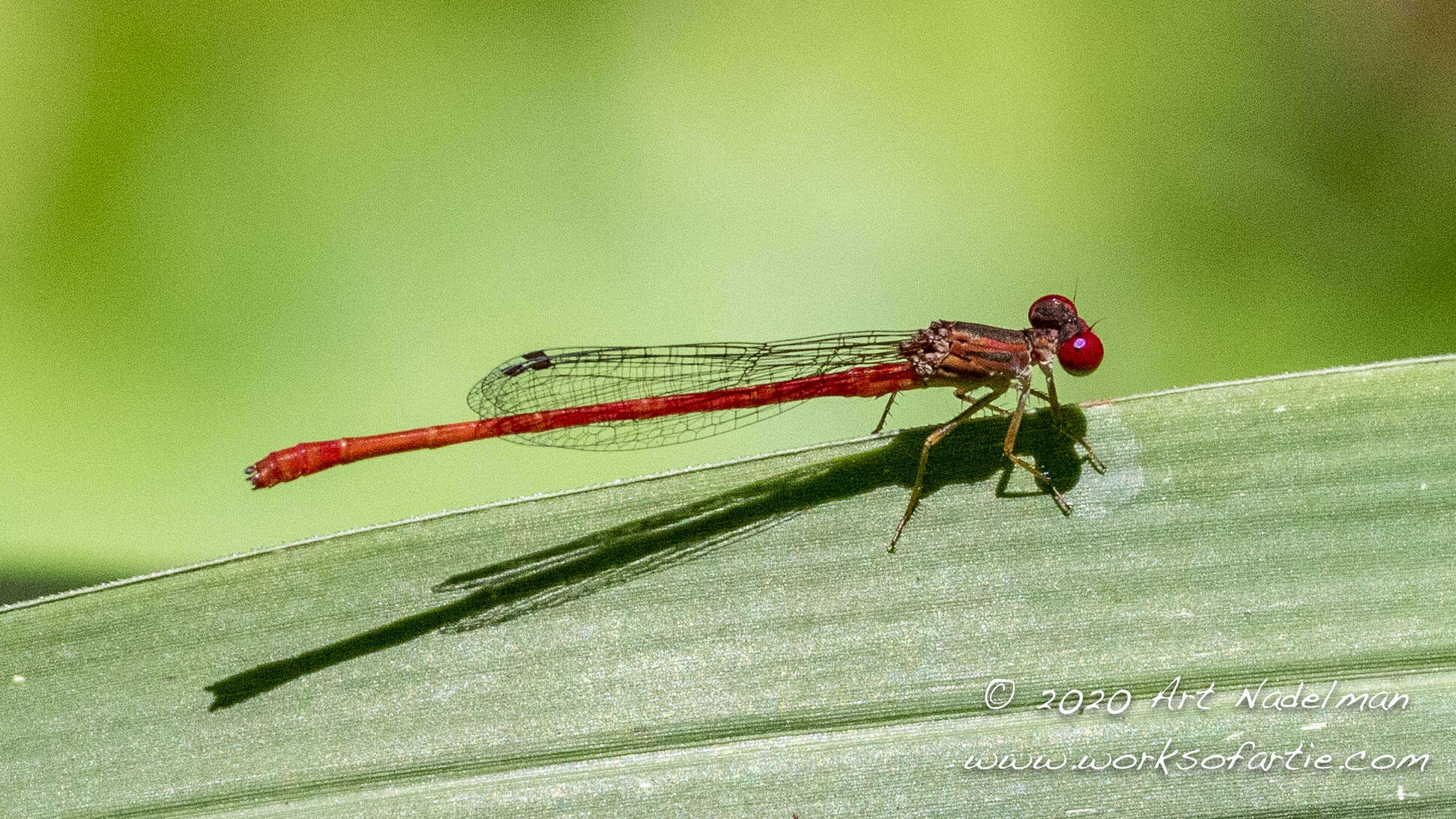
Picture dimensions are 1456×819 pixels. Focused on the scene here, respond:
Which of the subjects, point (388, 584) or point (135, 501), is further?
point (135, 501)

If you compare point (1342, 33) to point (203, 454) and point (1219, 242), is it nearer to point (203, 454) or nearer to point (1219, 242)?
point (1219, 242)

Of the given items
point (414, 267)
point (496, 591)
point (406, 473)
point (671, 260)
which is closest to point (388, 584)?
point (496, 591)

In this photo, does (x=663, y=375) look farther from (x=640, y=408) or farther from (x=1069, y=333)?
(x=1069, y=333)
